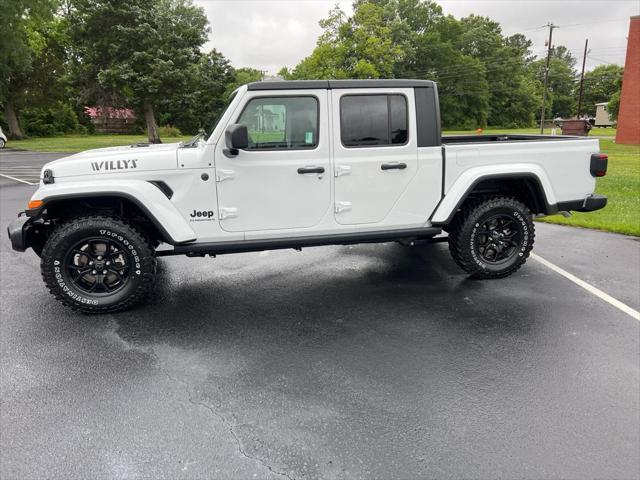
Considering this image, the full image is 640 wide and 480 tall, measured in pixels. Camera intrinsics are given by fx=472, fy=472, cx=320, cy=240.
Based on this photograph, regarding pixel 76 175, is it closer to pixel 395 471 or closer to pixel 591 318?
pixel 395 471

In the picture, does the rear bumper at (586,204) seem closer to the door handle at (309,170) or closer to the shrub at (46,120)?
the door handle at (309,170)

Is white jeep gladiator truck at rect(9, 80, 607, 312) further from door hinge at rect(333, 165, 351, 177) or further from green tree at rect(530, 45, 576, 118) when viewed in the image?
green tree at rect(530, 45, 576, 118)

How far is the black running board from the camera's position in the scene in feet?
14.1

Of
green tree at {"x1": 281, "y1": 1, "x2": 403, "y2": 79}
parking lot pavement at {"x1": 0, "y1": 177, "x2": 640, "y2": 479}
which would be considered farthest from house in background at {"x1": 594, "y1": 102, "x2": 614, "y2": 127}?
parking lot pavement at {"x1": 0, "y1": 177, "x2": 640, "y2": 479}

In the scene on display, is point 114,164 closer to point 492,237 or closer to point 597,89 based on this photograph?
point 492,237

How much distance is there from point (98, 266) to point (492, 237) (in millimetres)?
3893

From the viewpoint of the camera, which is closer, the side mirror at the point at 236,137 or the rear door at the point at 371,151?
the side mirror at the point at 236,137

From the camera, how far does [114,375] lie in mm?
3197

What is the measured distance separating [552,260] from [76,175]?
209 inches

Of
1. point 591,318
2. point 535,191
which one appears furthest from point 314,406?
point 535,191

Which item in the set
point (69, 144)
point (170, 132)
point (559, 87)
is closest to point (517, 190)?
point (69, 144)

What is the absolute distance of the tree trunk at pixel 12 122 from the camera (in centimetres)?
3772

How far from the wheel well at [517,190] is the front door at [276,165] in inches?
66.7

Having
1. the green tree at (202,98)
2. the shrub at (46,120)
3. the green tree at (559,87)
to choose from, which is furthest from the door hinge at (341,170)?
the green tree at (559,87)
